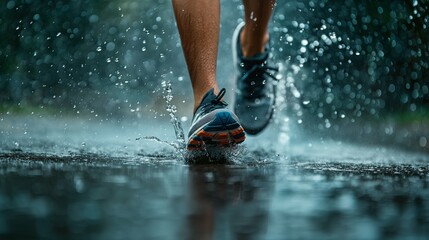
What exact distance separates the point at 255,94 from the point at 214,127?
1264mm

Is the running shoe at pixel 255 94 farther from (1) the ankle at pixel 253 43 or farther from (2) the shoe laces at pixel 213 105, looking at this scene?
(2) the shoe laces at pixel 213 105

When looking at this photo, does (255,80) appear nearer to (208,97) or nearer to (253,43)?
(253,43)

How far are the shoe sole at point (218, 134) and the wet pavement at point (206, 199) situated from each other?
8 centimetres

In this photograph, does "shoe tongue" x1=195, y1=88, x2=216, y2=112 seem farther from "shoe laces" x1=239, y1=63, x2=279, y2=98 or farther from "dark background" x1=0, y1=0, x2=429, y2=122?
"dark background" x1=0, y1=0, x2=429, y2=122

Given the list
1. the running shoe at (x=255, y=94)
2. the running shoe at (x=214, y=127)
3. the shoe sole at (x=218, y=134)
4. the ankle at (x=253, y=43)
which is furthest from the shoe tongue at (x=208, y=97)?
the ankle at (x=253, y=43)

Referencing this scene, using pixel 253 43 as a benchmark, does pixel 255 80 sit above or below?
below

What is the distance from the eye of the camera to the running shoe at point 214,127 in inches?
101

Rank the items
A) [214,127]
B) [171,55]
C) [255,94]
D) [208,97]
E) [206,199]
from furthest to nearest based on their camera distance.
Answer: [171,55] < [255,94] < [208,97] < [214,127] < [206,199]

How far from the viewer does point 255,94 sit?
12.5 ft

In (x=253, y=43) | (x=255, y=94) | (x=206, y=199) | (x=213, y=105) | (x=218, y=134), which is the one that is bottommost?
(x=206, y=199)

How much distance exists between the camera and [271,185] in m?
1.94

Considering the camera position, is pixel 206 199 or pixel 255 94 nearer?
pixel 206 199

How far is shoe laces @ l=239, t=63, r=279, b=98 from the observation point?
3791 mm

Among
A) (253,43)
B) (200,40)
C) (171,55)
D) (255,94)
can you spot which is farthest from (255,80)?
(171,55)
